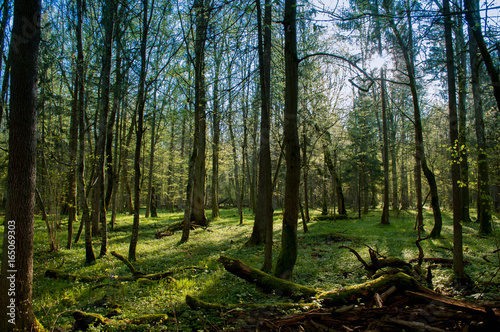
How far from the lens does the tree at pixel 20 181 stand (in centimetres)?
354

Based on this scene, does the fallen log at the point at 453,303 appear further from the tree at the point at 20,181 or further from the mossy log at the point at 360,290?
the tree at the point at 20,181

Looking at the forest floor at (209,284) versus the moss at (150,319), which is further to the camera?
the moss at (150,319)

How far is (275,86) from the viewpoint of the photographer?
37.1 ft

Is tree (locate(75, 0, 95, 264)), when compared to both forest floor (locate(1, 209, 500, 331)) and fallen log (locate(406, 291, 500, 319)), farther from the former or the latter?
fallen log (locate(406, 291, 500, 319))

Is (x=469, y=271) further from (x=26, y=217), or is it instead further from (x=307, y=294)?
(x=26, y=217)

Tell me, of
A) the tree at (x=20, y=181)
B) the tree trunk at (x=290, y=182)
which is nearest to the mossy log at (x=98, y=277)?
the tree trunk at (x=290, y=182)

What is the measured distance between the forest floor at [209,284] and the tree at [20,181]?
41 centimetres

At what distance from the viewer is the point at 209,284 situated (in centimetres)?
592

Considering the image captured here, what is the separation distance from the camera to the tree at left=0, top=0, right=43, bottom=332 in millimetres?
3545

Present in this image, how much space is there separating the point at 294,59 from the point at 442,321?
5044 millimetres

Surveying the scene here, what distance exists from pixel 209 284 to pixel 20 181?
3.96m

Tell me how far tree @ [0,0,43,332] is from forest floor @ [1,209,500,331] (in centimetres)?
41

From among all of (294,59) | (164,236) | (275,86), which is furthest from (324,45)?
(164,236)

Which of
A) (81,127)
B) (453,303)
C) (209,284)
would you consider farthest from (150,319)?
(81,127)
